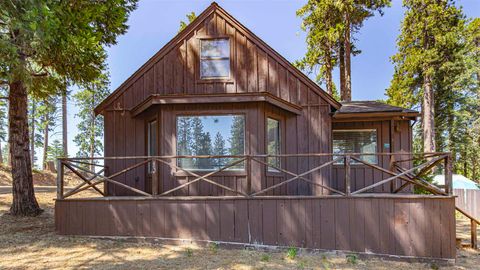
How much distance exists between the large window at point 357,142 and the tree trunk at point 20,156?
8.26 metres

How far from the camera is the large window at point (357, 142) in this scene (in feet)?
29.5

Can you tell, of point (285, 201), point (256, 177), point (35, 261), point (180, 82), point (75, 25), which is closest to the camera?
point (35, 261)

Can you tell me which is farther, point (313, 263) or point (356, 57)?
point (356, 57)

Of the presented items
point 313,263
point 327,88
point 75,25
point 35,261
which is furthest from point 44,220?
point 327,88

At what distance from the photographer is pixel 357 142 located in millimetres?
9125

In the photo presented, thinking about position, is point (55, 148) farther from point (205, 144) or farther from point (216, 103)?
point (216, 103)

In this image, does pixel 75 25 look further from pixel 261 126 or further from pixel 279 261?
pixel 279 261

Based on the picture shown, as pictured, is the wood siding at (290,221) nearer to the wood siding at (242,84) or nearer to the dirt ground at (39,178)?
the wood siding at (242,84)

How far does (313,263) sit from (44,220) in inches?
260

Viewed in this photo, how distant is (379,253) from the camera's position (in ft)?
19.1

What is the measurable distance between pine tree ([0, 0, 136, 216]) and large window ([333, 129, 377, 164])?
6.86m

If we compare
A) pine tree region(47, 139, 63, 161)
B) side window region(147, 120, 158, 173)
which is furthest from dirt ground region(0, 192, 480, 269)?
pine tree region(47, 139, 63, 161)

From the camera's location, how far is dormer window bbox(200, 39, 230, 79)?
25.6 ft

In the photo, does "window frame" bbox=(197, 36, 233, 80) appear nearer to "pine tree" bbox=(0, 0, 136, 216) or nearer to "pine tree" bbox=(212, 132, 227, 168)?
"pine tree" bbox=(212, 132, 227, 168)
